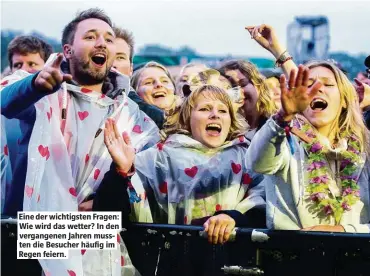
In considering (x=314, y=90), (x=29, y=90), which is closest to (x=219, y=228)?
(x=314, y=90)

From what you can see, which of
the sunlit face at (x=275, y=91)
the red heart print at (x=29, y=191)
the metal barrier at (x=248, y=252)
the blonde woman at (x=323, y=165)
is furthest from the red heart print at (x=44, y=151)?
the sunlit face at (x=275, y=91)

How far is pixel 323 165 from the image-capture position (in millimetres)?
4535

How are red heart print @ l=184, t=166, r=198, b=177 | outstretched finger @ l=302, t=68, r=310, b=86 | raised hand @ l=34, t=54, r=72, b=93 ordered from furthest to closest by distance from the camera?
1. raised hand @ l=34, t=54, r=72, b=93
2. red heart print @ l=184, t=166, r=198, b=177
3. outstretched finger @ l=302, t=68, r=310, b=86

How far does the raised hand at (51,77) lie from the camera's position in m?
4.82

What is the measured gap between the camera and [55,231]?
482 cm

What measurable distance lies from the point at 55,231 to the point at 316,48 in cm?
191

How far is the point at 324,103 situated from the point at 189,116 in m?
0.81

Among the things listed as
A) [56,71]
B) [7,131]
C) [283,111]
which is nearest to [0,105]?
[7,131]

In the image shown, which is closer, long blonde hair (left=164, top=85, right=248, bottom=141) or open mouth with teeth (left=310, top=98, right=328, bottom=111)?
open mouth with teeth (left=310, top=98, right=328, bottom=111)

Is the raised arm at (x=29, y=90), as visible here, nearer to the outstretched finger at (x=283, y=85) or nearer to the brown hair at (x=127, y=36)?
the brown hair at (x=127, y=36)

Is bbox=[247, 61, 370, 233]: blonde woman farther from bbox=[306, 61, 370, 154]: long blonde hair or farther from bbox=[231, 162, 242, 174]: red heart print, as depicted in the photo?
bbox=[231, 162, 242, 174]: red heart print

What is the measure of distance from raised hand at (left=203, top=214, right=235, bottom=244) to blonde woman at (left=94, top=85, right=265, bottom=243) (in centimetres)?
2

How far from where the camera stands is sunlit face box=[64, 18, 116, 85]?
4906mm

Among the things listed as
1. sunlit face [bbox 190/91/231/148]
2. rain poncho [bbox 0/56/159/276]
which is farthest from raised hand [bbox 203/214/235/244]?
rain poncho [bbox 0/56/159/276]
